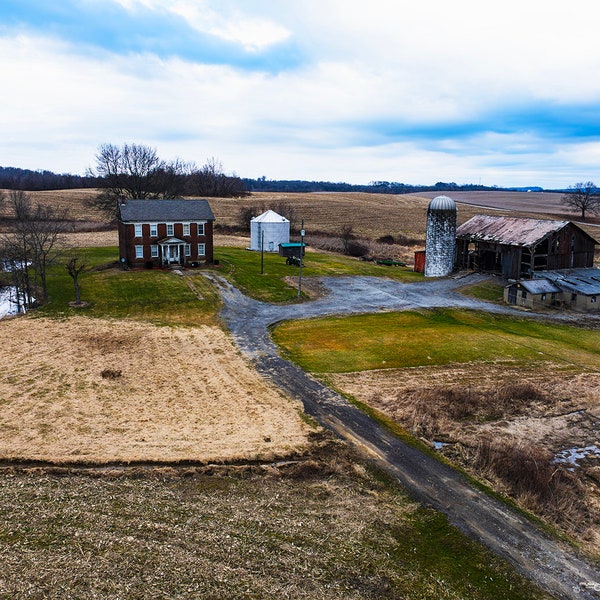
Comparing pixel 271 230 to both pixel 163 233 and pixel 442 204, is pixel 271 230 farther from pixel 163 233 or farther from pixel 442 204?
pixel 442 204

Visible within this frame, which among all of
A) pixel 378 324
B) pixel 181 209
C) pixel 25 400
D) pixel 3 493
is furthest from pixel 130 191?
pixel 3 493

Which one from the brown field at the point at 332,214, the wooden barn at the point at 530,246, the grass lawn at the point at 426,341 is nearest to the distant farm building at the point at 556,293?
the wooden barn at the point at 530,246

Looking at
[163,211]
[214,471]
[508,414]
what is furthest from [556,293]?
[163,211]

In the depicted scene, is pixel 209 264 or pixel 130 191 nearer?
pixel 209 264

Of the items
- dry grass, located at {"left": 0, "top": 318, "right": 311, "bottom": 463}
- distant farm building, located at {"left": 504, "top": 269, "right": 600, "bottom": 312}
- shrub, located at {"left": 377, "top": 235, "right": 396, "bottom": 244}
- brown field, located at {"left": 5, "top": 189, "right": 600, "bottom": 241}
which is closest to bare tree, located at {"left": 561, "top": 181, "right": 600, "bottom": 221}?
brown field, located at {"left": 5, "top": 189, "right": 600, "bottom": 241}

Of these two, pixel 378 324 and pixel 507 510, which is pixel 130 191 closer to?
pixel 378 324

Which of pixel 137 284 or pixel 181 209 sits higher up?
pixel 181 209
